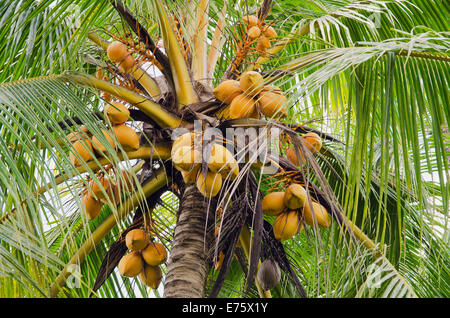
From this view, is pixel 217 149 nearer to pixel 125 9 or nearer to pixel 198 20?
pixel 125 9

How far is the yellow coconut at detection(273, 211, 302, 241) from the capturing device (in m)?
1.88

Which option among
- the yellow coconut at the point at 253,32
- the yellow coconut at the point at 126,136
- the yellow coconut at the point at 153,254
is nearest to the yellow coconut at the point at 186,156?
the yellow coconut at the point at 126,136

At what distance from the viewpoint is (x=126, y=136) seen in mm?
1844

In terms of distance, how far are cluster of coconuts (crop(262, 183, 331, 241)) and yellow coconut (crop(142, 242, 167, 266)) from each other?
0.50 metres

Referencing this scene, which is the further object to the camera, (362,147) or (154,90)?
(154,90)

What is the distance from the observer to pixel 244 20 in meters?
2.20

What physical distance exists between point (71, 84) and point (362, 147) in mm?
1033

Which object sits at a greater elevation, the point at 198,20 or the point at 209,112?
the point at 198,20

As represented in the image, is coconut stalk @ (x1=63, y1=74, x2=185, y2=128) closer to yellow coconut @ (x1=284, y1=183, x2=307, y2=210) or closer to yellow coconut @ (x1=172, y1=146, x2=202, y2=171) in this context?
yellow coconut @ (x1=172, y1=146, x2=202, y2=171)

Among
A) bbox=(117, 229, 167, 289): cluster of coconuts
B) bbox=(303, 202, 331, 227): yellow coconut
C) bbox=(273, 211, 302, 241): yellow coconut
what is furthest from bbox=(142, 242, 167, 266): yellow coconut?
bbox=(303, 202, 331, 227): yellow coconut

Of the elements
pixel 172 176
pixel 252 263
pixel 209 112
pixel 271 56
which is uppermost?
pixel 271 56

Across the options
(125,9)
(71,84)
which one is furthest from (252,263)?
(125,9)
